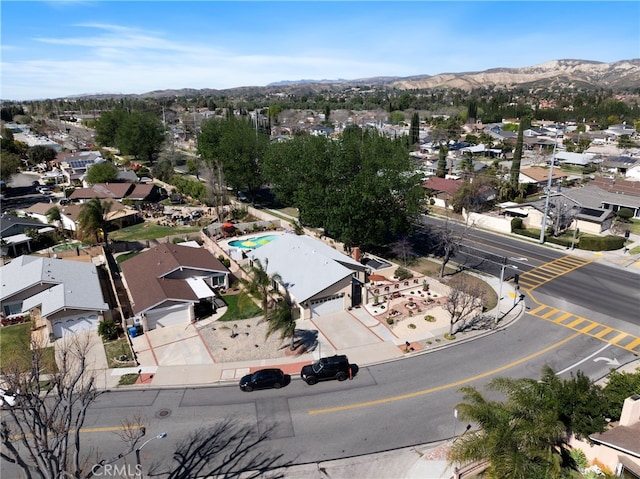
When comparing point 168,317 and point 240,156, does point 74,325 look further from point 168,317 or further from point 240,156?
point 240,156

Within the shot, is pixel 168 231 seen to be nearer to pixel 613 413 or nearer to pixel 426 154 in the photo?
pixel 613 413

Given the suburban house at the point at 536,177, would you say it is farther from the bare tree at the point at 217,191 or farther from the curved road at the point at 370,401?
the bare tree at the point at 217,191

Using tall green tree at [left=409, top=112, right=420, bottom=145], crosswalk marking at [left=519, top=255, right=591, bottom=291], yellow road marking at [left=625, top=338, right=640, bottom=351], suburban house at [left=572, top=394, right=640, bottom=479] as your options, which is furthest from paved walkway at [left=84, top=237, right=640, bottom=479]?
tall green tree at [left=409, top=112, right=420, bottom=145]

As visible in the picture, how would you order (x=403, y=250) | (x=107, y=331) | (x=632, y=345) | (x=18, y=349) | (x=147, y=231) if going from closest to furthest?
(x=18, y=349)
(x=632, y=345)
(x=107, y=331)
(x=403, y=250)
(x=147, y=231)

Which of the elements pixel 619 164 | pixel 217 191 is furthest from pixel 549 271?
pixel 619 164

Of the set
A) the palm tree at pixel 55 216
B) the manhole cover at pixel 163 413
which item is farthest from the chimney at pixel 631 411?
the palm tree at pixel 55 216
